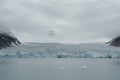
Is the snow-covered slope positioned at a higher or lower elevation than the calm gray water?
higher

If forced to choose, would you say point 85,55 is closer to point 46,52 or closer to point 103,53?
point 103,53

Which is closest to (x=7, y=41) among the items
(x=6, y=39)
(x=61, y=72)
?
(x=6, y=39)

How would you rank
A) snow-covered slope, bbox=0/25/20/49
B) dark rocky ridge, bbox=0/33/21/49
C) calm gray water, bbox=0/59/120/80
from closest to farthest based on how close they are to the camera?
calm gray water, bbox=0/59/120/80
dark rocky ridge, bbox=0/33/21/49
snow-covered slope, bbox=0/25/20/49

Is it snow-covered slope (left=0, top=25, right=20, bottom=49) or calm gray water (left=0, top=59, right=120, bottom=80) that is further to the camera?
snow-covered slope (left=0, top=25, right=20, bottom=49)

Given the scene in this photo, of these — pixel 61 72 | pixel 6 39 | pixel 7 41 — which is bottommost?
pixel 61 72

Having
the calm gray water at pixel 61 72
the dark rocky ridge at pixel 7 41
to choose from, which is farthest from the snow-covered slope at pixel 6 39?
the calm gray water at pixel 61 72

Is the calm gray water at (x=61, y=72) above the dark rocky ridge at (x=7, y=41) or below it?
below

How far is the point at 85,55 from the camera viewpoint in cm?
3706

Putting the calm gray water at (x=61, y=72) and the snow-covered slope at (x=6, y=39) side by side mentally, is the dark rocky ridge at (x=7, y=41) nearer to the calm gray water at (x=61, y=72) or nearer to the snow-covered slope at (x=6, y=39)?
the snow-covered slope at (x=6, y=39)

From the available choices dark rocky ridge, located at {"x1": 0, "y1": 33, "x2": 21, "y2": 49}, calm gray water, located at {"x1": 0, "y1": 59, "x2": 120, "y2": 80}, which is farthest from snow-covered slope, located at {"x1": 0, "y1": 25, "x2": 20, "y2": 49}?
calm gray water, located at {"x1": 0, "y1": 59, "x2": 120, "y2": 80}

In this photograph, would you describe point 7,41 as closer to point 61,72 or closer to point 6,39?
point 6,39

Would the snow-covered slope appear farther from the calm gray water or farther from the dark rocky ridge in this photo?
the calm gray water

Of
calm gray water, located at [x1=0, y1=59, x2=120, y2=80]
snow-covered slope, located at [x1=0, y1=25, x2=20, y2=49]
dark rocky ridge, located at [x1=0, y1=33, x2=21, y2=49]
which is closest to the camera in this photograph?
calm gray water, located at [x1=0, y1=59, x2=120, y2=80]

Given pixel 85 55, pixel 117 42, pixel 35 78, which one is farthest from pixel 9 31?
pixel 35 78
